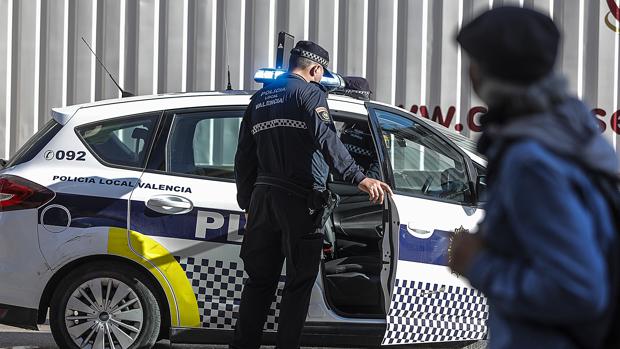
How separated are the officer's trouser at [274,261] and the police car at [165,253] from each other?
15cm

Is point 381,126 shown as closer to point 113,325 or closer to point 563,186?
point 113,325

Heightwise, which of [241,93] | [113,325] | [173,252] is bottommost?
[113,325]

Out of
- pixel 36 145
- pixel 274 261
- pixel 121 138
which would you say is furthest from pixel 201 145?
pixel 36 145

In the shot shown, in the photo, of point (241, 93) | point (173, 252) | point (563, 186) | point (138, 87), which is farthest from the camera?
point (138, 87)

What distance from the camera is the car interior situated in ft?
17.1

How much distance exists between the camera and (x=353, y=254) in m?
5.51

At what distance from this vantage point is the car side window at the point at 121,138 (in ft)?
16.8

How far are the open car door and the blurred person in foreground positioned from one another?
286 cm

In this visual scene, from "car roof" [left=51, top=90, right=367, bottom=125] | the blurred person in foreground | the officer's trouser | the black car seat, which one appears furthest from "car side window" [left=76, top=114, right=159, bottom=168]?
the blurred person in foreground

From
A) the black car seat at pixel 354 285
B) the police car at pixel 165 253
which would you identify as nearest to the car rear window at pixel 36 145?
the police car at pixel 165 253

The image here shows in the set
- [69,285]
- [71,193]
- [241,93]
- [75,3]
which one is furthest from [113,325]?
[75,3]

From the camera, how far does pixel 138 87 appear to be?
7.39m

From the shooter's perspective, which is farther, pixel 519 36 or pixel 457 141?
pixel 457 141

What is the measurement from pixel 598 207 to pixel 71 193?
3.57 metres
